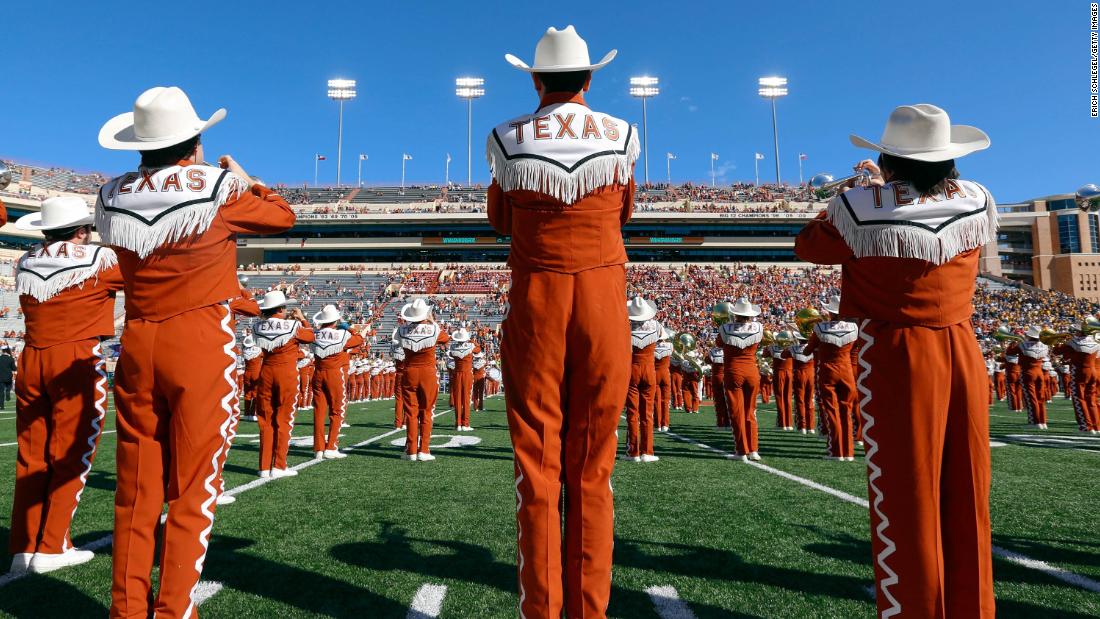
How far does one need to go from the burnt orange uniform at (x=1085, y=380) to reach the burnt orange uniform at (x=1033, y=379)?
0.55 metres

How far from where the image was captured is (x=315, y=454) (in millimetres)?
7719

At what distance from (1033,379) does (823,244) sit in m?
12.5

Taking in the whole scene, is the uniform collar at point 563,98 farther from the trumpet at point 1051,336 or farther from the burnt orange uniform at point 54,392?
the trumpet at point 1051,336

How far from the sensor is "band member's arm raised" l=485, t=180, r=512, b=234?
225 centimetres

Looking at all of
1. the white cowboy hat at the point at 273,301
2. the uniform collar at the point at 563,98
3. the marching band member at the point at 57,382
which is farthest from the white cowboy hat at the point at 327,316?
the uniform collar at the point at 563,98

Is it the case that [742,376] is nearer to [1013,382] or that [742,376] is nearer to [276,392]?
[276,392]

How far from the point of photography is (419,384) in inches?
298

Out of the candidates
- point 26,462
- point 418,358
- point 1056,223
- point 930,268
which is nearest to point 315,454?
point 418,358

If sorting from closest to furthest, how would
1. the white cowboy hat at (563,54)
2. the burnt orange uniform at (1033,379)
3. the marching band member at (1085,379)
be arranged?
the white cowboy hat at (563,54)
the marching band member at (1085,379)
the burnt orange uniform at (1033,379)

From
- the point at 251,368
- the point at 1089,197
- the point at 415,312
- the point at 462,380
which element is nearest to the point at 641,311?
the point at 415,312

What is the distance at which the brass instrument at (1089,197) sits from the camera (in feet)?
12.7

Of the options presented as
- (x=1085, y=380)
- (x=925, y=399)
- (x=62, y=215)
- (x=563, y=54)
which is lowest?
(x=1085, y=380)

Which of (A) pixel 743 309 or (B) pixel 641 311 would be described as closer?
(B) pixel 641 311

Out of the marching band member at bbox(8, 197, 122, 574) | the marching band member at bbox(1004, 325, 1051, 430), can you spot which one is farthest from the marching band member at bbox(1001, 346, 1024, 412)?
the marching band member at bbox(8, 197, 122, 574)
